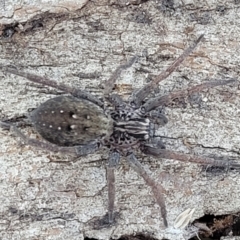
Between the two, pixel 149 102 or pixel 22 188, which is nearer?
pixel 22 188

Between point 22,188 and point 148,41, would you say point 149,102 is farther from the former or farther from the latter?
point 22,188

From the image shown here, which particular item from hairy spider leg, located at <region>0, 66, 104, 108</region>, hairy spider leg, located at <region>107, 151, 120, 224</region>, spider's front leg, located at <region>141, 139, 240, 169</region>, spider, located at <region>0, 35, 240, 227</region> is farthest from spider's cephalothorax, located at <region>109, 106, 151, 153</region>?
hairy spider leg, located at <region>0, 66, 104, 108</region>

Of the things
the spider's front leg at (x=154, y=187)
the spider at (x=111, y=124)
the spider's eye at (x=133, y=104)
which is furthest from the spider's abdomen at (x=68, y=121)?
the spider's front leg at (x=154, y=187)

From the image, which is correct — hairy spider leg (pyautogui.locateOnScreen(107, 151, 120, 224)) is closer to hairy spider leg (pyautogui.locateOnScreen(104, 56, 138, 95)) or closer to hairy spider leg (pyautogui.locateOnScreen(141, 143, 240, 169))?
hairy spider leg (pyautogui.locateOnScreen(141, 143, 240, 169))

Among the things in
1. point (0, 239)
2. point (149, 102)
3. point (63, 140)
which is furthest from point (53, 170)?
point (149, 102)

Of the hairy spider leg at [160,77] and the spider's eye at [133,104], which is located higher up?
the hairy spider leg at [160,77]

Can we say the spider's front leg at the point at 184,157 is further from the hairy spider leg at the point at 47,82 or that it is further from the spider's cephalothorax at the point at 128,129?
the hairy spider leg at the point at 47,82
